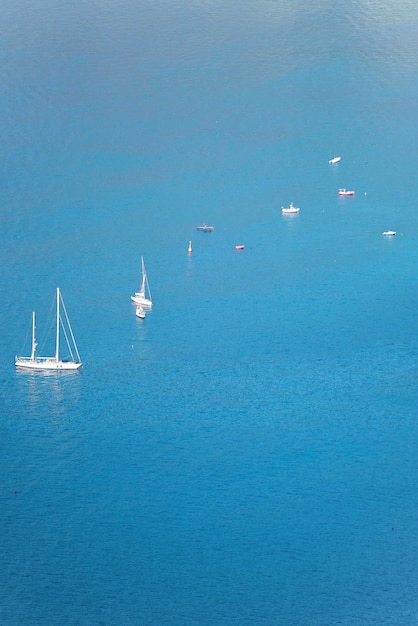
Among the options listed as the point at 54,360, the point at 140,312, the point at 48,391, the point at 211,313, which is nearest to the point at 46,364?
the point at 54,360

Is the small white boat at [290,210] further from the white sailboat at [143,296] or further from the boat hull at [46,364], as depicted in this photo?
the boat hull at [46,364]

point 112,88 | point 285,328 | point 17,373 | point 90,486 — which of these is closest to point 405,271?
point 285,328

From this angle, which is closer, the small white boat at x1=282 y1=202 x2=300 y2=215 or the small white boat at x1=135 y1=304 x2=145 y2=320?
the small white boat at x1=135 y1=304 x2=145 y2=320

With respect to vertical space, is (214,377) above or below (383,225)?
below

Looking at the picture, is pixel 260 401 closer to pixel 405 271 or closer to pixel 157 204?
pixel 405 271

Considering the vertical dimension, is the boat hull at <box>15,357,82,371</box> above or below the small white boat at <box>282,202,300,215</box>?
below

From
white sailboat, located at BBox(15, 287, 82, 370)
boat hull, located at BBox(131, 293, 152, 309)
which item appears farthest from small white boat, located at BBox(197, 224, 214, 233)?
white sailboat, located at BBox(15, 287, 82, 370)

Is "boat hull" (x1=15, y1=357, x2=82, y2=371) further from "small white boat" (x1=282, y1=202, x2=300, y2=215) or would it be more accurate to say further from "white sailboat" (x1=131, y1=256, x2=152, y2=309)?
"small white boat" (x1=282, y1=202, x2=300, y2=215)
